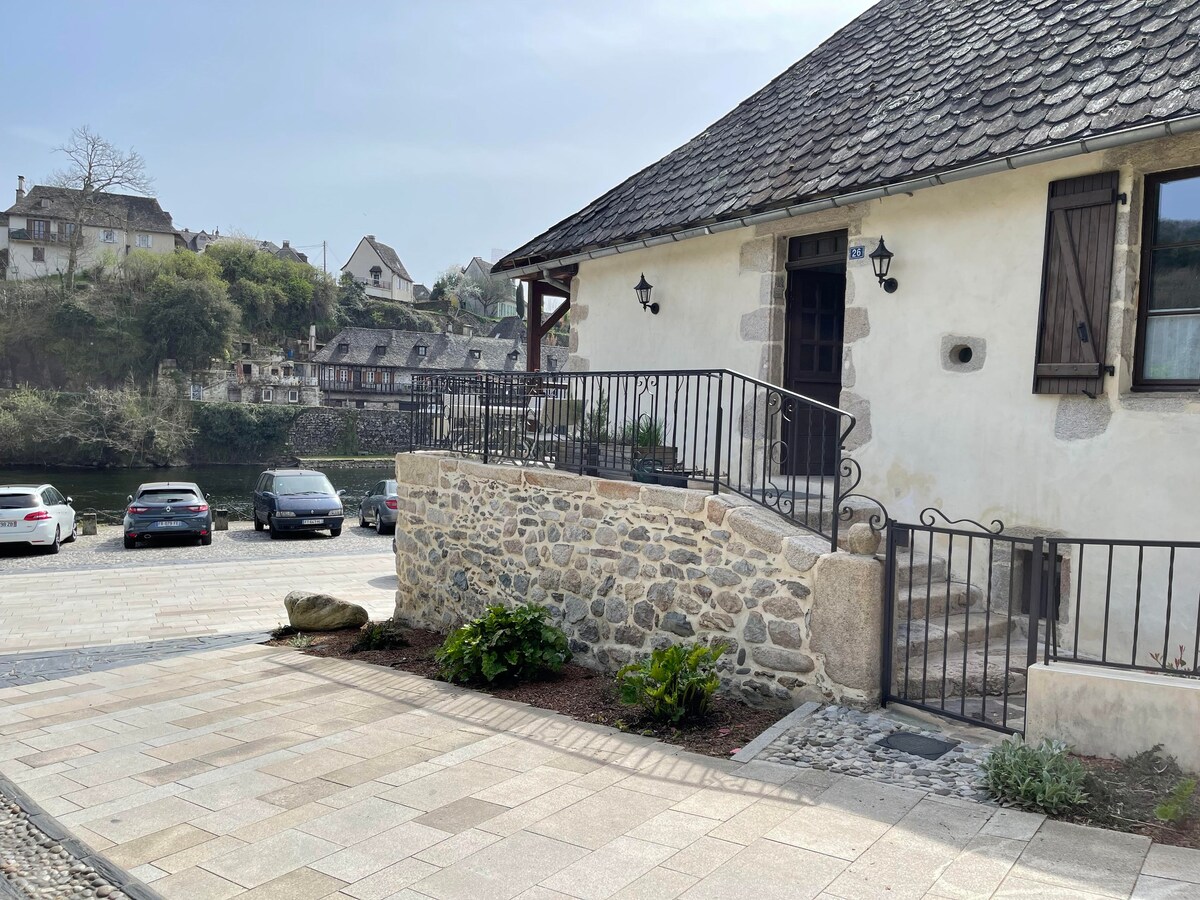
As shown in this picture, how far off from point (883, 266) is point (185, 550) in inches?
637

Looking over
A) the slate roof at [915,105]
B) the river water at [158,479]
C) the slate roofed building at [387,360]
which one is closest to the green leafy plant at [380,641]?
the slate roof at [915,105]

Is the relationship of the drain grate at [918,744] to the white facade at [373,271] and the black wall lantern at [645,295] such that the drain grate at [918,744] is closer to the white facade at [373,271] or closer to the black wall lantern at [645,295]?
the black wall lantern at [645,295]

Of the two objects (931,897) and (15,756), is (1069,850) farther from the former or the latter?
(15,756)

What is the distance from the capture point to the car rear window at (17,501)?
55.9 feet

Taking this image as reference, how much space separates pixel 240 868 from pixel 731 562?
3.48 meters

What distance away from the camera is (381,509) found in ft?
69.3

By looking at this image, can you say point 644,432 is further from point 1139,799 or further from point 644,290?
point 1139,799

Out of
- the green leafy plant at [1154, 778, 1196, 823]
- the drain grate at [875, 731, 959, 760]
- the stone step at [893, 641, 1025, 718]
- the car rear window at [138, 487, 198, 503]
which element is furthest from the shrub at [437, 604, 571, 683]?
the car rear window at [138, 487, 198, 503]

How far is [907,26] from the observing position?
8.84m

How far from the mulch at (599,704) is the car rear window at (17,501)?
11.8 metres

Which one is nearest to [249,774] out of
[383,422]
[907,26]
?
→ [907,26]

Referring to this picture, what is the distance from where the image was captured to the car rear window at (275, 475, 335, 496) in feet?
68.6

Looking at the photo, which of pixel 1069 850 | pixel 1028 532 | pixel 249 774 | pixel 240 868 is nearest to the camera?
pixel 1069 850

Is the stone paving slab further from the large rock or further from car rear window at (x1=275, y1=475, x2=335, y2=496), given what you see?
car rear window at (x1=275, y1=475, x2=335, y2=496)
